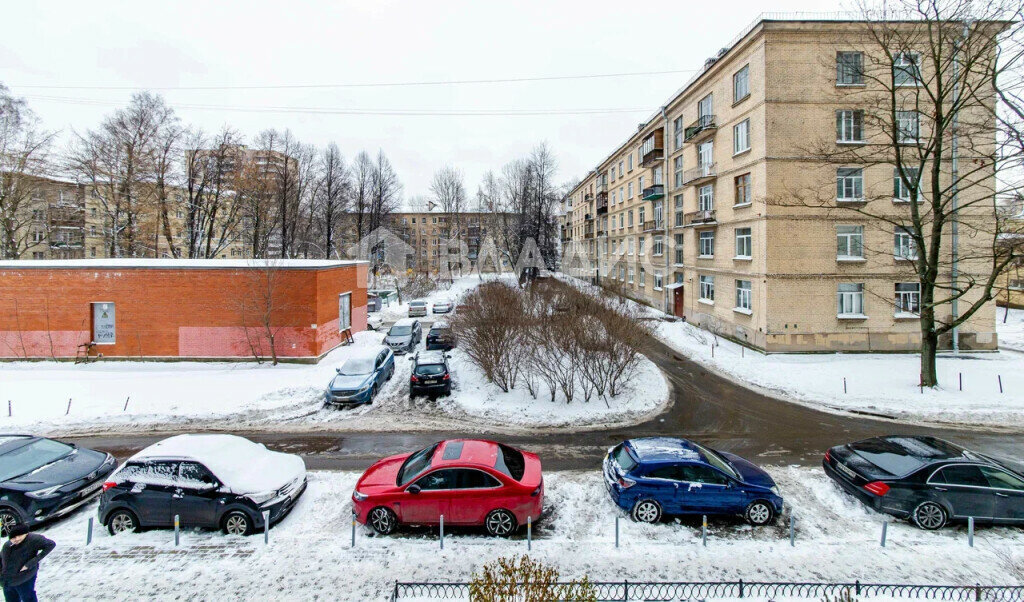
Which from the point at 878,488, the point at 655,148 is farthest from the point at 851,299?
the point at 655,148

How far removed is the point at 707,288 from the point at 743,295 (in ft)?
14.5

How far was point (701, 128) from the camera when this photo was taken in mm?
27078

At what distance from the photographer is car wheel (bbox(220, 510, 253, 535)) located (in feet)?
24.6

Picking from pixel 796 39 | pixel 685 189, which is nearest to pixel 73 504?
pixel 796 39

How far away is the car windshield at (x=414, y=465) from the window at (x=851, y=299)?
21684 mm

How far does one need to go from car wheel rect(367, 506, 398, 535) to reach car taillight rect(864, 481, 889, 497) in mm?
8065

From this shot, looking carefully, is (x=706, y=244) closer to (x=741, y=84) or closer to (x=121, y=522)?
(x=741, y=84)

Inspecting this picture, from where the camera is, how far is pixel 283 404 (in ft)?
48.9

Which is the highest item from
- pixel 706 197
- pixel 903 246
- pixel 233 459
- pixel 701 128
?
pixel 701 128

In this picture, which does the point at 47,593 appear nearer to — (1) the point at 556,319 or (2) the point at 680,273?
(1) the point at 556,319

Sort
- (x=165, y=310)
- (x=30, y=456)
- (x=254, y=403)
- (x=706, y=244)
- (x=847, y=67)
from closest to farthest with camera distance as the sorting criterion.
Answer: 1. (x=30, y=456)
2. (x=254, y=403)
3. (x=165, y=310)
4. (x=847, y=67)
5. (x=706, y=244)

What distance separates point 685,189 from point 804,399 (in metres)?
18.9

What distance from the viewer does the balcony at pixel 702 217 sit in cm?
2706

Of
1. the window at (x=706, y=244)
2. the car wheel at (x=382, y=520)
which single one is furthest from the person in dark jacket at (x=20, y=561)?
the window at (x=706, y=244)
